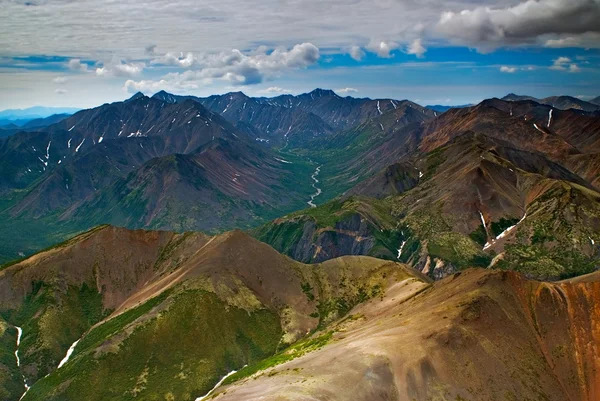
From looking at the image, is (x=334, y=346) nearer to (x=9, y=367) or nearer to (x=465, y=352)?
(x=465, y=352)

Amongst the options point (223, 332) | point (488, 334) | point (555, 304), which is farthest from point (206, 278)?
point (555, 304)

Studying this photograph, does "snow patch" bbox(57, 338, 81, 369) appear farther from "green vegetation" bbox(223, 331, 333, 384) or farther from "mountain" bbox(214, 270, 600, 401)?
"mountain" bbox(214, 270, 600, 401)

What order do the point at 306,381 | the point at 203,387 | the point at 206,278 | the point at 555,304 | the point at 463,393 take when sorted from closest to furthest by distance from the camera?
the point at 306,381
the point at 463,393
the point at 555,304
the point at 203,387
the point at 206,278

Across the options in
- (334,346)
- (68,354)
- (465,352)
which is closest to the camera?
(465,352)

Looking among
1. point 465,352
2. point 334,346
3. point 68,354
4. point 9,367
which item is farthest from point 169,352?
point 465,352

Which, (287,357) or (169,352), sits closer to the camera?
(287,357)

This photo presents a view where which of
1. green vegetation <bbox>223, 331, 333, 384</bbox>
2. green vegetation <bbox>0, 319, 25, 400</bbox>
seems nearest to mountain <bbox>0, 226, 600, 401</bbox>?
green vegetation <bbox>0, 319, 25, 400</bbox>

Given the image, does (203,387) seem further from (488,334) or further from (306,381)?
(488,334)

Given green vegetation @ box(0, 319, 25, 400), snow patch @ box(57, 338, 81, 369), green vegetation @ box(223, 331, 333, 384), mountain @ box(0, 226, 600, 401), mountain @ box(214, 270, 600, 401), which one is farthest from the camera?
snow patch @ box(57, 338, 81, 369)

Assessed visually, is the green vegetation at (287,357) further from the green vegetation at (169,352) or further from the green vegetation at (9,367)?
the green vegetation at (9,367)
